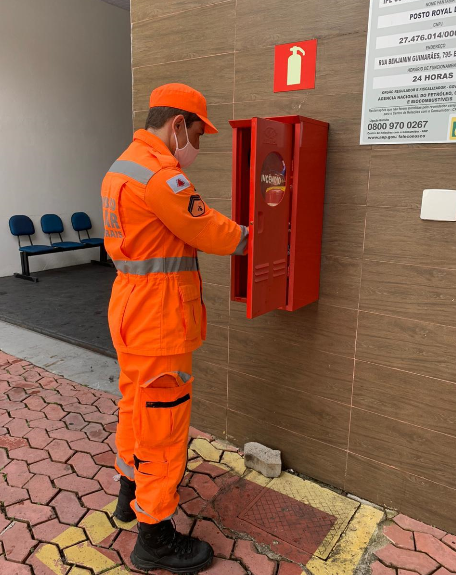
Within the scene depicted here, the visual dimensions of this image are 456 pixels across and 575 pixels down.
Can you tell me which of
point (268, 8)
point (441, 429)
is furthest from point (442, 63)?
point (441, 429)

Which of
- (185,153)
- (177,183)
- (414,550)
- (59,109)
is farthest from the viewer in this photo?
(59,109)

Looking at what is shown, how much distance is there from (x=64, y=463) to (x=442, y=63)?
2.75 m

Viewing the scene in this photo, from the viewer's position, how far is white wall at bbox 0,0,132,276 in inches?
278

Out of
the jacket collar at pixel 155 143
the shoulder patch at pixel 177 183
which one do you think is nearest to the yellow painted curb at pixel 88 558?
the shoulder patch at pixel 177 183

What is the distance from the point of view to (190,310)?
1895 mm

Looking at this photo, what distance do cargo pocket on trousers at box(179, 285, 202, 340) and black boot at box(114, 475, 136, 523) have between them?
2.78 ft

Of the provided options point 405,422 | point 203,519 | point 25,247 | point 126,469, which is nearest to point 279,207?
point 405,422

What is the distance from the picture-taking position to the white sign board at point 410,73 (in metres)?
1.87

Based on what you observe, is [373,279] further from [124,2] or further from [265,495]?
[124,2]

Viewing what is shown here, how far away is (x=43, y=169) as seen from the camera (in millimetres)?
7645

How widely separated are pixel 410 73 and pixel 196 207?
1095 mm

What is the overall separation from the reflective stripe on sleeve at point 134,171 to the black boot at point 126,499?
1410 millimetres

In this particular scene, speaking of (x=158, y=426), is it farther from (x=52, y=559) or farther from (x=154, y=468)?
(x=52, y=559)

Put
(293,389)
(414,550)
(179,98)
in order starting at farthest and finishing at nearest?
(293,389) < (414,550) < (179,98)
